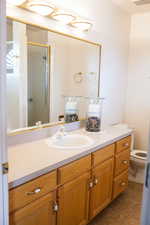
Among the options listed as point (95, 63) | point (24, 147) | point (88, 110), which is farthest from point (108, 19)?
point (24, 147)

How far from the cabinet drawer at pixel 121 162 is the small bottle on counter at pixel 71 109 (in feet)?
2.16

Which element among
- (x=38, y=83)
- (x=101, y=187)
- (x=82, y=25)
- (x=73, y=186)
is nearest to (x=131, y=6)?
(x=82, y=25)

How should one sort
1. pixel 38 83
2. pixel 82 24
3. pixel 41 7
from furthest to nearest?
pixel 82 24 < pixel 38 83 < pixel 41 7

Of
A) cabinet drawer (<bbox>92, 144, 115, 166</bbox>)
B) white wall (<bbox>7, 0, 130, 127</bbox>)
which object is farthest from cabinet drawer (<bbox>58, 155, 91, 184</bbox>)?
white wall (<bbox>7, 0, 130, 127</bbox>)

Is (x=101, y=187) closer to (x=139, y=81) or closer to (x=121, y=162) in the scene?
(x=121, y=162)

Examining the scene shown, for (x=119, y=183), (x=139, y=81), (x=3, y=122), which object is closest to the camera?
(x=3, y=122)

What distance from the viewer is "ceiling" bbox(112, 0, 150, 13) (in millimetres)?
2833

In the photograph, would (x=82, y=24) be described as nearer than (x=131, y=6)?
Yes

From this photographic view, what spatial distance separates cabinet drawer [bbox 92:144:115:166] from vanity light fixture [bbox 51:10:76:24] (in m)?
1.33

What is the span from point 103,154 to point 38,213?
91 centimetres

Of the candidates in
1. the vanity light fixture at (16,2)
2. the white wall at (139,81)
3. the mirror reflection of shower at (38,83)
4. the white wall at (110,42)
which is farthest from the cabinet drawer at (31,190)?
the white wall at (139,81)

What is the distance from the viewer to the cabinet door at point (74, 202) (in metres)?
1.65

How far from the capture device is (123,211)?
2.49 metres

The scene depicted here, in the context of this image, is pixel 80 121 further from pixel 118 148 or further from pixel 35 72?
pixel 35 72
